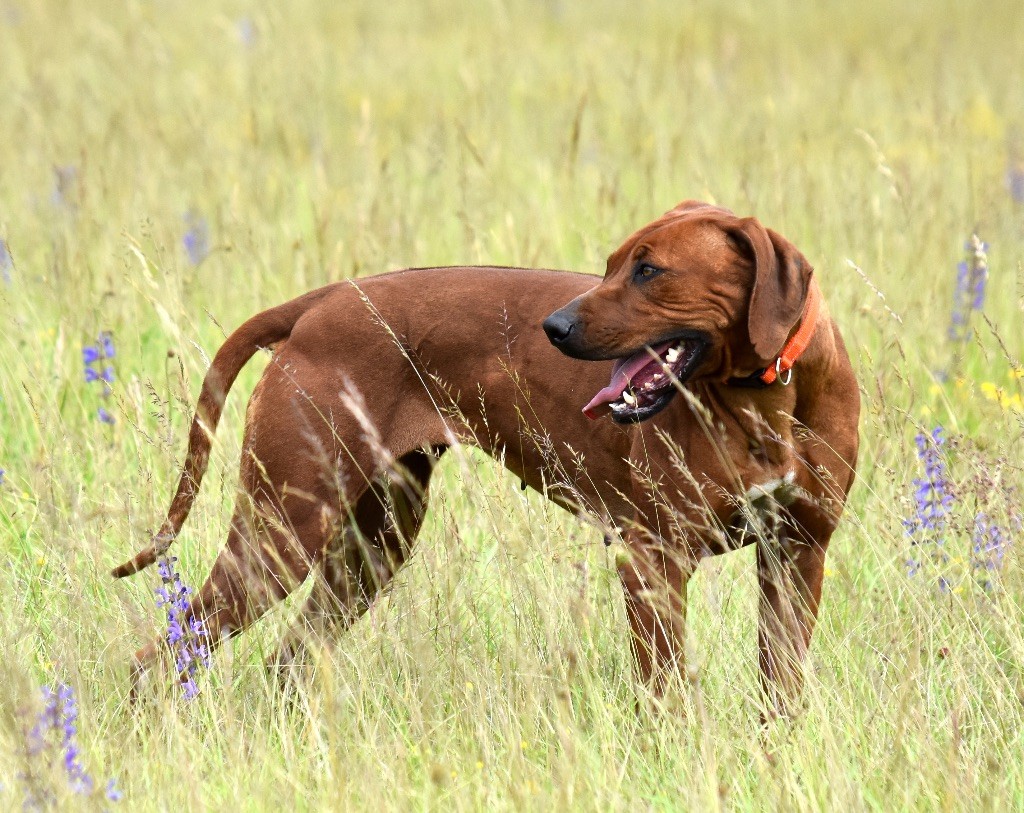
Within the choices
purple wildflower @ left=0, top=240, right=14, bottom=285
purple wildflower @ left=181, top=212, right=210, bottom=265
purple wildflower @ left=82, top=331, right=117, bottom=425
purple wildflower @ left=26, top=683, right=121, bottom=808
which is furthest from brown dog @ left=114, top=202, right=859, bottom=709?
purple wildflower @ left=181, top=212, right=210, bottom=265

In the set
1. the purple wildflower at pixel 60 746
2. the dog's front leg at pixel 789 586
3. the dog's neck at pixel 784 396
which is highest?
the dog's neck at pixel 784 396

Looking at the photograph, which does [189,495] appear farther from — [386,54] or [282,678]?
[386,54]

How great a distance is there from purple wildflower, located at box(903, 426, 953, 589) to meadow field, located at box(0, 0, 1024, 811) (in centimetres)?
3

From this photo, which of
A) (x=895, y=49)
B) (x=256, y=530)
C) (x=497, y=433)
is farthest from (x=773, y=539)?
(x=895, y=49)

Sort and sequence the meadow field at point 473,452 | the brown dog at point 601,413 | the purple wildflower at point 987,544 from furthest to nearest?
1. the purple wildflower at point 987,544
2. the brown dog at point 601,413
3. the meadow field at point 473,452

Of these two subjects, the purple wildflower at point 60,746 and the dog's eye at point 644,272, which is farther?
the dog's eye at point 644,272

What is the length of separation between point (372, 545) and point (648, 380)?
110 cm

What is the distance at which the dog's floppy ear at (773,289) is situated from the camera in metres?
2.72

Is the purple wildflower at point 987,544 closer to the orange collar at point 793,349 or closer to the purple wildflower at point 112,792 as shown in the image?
the orange collar at point 793,349

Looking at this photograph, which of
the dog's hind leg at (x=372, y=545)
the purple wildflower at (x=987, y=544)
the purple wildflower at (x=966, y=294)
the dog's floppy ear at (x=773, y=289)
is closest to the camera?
the dog's floppy ear at (x=773, y=289)

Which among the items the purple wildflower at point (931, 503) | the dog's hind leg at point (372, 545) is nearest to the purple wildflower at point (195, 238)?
the dog's hind leg at point (372, 545)

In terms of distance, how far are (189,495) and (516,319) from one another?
0.91m

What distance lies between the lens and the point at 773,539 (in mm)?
2924

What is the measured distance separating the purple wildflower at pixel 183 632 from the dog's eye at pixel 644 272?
1229 mm
